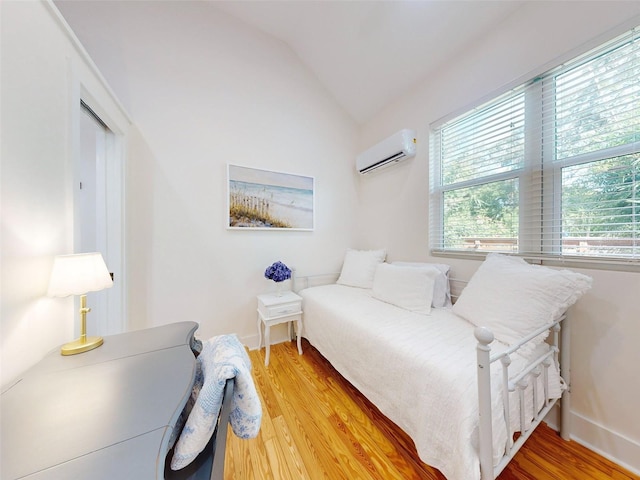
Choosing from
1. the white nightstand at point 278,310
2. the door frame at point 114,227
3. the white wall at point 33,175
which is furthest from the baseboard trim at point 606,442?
the door frame at point 114,227

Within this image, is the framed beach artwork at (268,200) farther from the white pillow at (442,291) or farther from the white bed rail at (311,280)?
the white pillow at (442,291)

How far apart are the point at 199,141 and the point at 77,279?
1572 mm

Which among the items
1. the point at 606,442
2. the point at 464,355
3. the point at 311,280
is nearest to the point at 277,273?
the point at 311,280

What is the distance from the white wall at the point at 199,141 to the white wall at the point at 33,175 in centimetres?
84

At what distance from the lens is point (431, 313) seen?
1593mm

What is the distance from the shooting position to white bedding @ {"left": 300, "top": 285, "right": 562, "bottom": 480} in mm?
863

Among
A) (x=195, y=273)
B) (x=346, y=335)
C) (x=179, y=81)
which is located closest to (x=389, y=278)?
(x=346, y=335)

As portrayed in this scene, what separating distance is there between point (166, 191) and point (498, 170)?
260 centimetres

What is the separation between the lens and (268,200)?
2.30 metres

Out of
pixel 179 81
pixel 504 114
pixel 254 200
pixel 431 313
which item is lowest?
pixel 431 313

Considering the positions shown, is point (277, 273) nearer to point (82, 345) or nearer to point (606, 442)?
point (82, 345)

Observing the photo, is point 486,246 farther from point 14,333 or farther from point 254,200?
point 14,333

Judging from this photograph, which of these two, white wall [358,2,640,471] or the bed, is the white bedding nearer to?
the bed

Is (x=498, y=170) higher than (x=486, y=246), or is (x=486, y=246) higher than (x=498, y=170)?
(x=498, y=170)
